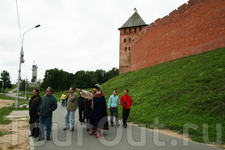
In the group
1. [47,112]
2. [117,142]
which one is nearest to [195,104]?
[117,142]

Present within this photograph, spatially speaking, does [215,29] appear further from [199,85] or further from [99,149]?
[99,149]

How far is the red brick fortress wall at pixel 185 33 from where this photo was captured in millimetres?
17938

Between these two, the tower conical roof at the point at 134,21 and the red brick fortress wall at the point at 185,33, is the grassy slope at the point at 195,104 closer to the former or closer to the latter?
the red brick fortress wall at the point at 185,33

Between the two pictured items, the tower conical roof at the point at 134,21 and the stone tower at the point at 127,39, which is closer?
the stone tower at the point at 127,39

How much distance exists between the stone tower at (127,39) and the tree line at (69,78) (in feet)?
122

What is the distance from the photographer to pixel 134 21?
4647cm

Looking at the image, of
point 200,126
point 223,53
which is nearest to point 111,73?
point 223,53

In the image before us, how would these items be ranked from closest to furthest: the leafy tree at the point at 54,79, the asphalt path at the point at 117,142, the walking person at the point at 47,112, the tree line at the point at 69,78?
the asphalt path at the point at 117,142, the walking person at the point at 47,112, the leafy tree at the point at 54,79, the tree line at the point at 69,78

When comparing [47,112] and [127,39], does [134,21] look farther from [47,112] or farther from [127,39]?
[47,112]

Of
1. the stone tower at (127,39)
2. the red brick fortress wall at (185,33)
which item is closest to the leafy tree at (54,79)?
the stone tower at (127,39)

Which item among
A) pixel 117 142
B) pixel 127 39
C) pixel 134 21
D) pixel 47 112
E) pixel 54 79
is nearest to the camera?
pixel 117 142

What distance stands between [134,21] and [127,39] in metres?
5.45

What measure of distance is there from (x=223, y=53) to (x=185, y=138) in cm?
1154

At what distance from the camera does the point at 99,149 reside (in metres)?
5.04
